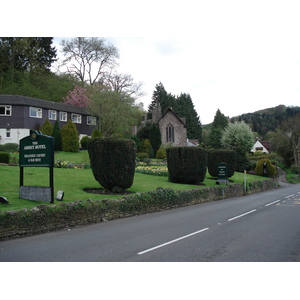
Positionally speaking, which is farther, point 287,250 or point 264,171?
point 264,171

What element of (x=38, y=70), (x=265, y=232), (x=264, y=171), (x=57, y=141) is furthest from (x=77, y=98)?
(x=265, y=232)

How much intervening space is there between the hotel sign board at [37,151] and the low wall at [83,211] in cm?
194

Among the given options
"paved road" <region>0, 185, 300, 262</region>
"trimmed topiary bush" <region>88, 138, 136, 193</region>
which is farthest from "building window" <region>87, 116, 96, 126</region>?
"paved road" <region>0, 185, 300, 262</region>

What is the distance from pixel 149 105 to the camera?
90.2 m

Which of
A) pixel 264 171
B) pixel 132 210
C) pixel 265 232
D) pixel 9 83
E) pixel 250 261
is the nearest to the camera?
pixel 250 261

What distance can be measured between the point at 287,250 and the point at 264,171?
40607mm

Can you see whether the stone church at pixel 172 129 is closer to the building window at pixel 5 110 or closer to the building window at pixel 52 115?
the building window at pixel 52 115

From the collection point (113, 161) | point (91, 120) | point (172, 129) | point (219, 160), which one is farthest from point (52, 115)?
point (113, 161)

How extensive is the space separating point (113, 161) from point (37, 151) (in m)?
4.18

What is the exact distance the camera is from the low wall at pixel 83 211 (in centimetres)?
976

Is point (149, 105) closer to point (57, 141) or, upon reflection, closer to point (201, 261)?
point (57, 141)

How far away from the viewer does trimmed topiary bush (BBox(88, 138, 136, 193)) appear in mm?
15836

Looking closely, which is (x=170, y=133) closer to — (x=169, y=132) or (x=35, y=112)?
(x=169, y=132)

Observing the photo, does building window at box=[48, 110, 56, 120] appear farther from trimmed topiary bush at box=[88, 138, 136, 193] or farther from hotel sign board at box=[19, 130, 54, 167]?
hotel sign board at box=[19, 130, 54, 167]
